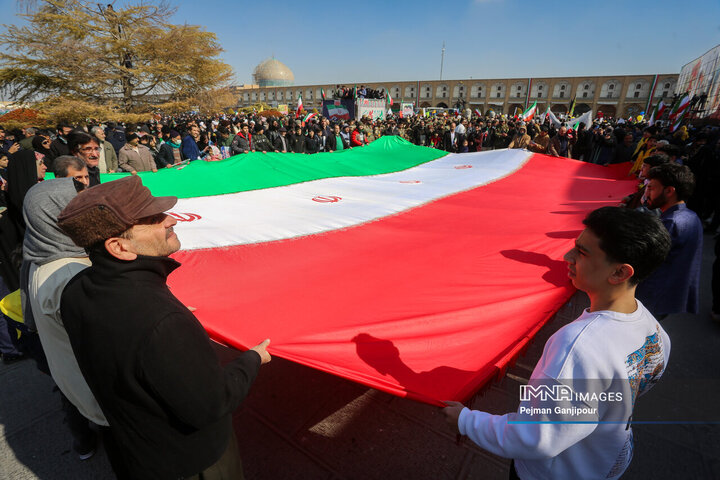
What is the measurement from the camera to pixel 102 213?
3.38ft

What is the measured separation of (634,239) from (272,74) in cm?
9596

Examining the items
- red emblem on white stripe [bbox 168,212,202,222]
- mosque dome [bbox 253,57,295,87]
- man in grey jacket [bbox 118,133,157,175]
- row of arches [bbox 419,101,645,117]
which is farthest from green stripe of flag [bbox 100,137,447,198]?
mosque dome [bbox 253,57,295,87]

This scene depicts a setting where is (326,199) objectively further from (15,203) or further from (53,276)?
(53,276)

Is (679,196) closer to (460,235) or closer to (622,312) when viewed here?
(460,235)

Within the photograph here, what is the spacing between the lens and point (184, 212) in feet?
13.0

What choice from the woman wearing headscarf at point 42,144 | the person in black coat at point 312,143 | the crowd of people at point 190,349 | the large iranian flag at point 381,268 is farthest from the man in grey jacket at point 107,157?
the crowd of people at point 190,349

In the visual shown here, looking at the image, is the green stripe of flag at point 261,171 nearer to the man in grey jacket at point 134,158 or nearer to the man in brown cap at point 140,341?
the man in grey jacket at point 134,158

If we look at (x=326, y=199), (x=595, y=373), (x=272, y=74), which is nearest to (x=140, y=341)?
(x=595, y=373)

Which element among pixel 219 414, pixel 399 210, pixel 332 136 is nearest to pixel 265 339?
pixel 219 414

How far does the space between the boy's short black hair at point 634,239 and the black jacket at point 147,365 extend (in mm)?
1338

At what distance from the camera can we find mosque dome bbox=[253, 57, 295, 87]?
8462 centimetres

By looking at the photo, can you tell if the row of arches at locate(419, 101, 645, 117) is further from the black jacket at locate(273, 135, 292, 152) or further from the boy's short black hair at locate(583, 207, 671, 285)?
the boy's short black hair at locate(583, 207, 671, 285)

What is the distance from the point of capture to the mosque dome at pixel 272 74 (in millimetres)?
84625

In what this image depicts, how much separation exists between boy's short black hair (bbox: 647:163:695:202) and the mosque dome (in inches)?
3682
